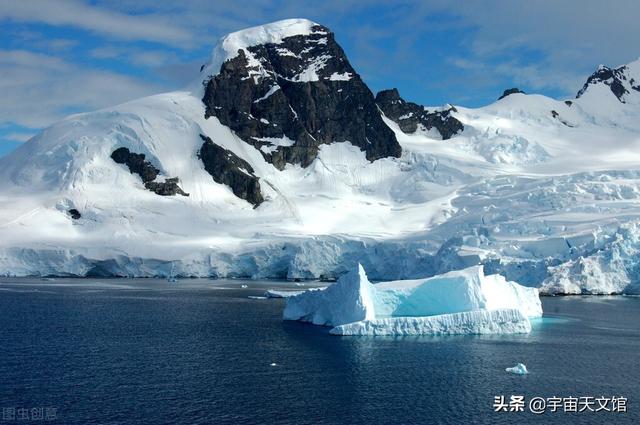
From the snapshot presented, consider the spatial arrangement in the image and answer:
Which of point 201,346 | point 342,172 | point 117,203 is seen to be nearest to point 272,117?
point 342,172

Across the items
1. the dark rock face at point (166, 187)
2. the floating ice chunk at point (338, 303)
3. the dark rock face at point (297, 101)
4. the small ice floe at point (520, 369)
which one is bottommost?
the small ice floe at point (520, 369)

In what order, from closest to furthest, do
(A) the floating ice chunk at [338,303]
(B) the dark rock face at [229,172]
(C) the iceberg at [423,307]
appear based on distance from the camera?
1. (C) the iceberg at [423,307]
2. (A) the floating ice chunk at [338,303]
3. (B) the dark rock face at [229,172]

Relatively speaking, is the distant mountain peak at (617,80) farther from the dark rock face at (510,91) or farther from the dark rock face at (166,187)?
the dark rock face at (166,187)

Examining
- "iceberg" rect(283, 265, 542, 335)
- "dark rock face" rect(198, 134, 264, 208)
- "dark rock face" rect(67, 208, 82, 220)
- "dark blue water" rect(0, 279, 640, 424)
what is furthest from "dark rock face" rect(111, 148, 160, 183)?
"iceberg" rect(283, 265, 542, 335)

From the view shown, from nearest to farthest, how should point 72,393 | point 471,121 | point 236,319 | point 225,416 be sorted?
point 225,416 → point 72,393 → point 236,319 → point 471,121

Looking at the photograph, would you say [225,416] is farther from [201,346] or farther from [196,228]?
[196,228]

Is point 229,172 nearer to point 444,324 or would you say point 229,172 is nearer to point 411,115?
point 411,115

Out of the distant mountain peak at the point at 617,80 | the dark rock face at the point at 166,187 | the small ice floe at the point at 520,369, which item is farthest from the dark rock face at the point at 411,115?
the small ice floe at the point at 520,369
